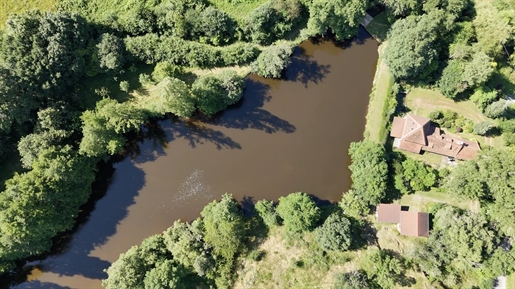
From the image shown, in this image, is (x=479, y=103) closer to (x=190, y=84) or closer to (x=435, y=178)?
(x=435, y=178)

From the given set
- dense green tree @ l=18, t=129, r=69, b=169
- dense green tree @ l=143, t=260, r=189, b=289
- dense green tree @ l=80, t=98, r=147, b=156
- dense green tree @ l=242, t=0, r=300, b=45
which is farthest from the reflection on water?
dense green tree @ l=242, t=0, r=300, b=45

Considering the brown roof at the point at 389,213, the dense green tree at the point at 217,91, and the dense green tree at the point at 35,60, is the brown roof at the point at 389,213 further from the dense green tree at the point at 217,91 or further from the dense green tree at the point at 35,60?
the dense green tree at the point at 35,60

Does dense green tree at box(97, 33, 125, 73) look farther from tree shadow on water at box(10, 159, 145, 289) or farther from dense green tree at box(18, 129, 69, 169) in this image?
tree shadow on water at box(10, 159, 145, 289)

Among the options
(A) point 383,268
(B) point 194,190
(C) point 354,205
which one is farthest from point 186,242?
(A) point 383,268

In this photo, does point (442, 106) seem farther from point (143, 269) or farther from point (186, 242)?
point (143, 269)

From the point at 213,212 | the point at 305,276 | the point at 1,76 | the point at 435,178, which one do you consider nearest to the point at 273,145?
the point at 213,212

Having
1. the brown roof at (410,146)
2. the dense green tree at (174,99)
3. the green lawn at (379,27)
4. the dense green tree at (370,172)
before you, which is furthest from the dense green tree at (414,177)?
the dense green tree at (174,99)
